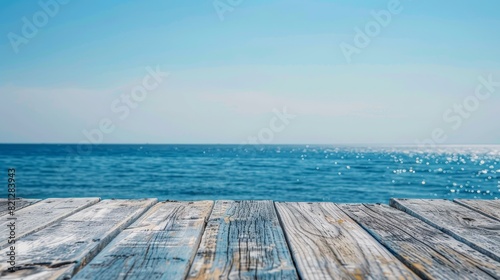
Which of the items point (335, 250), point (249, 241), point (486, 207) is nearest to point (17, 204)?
point (249, 241)

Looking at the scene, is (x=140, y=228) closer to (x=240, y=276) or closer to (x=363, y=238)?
(x=240, y=276)

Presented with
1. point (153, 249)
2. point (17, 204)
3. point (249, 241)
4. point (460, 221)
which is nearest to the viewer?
point (153, 249)

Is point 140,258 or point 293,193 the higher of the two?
point 140,258

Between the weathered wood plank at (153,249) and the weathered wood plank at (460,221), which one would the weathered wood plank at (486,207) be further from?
the weathered wood plank at (153,249)

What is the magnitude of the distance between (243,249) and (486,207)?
1732 mm

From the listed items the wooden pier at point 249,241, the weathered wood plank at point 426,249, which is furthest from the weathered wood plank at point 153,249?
the weathered wood plank at point 426,249

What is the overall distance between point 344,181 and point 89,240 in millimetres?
25990

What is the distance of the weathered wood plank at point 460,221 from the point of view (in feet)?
5.31

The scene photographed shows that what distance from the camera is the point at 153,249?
4.79 feet

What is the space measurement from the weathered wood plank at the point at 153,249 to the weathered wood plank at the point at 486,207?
1.53m

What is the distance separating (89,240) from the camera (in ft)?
5.15

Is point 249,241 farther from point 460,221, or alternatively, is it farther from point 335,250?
point 460,221

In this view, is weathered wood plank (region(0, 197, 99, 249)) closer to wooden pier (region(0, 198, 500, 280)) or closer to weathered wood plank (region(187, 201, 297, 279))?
wooden pier (region(0, 198, 500, 280))

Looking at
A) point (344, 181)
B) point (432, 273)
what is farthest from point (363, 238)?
point (344, 181)
